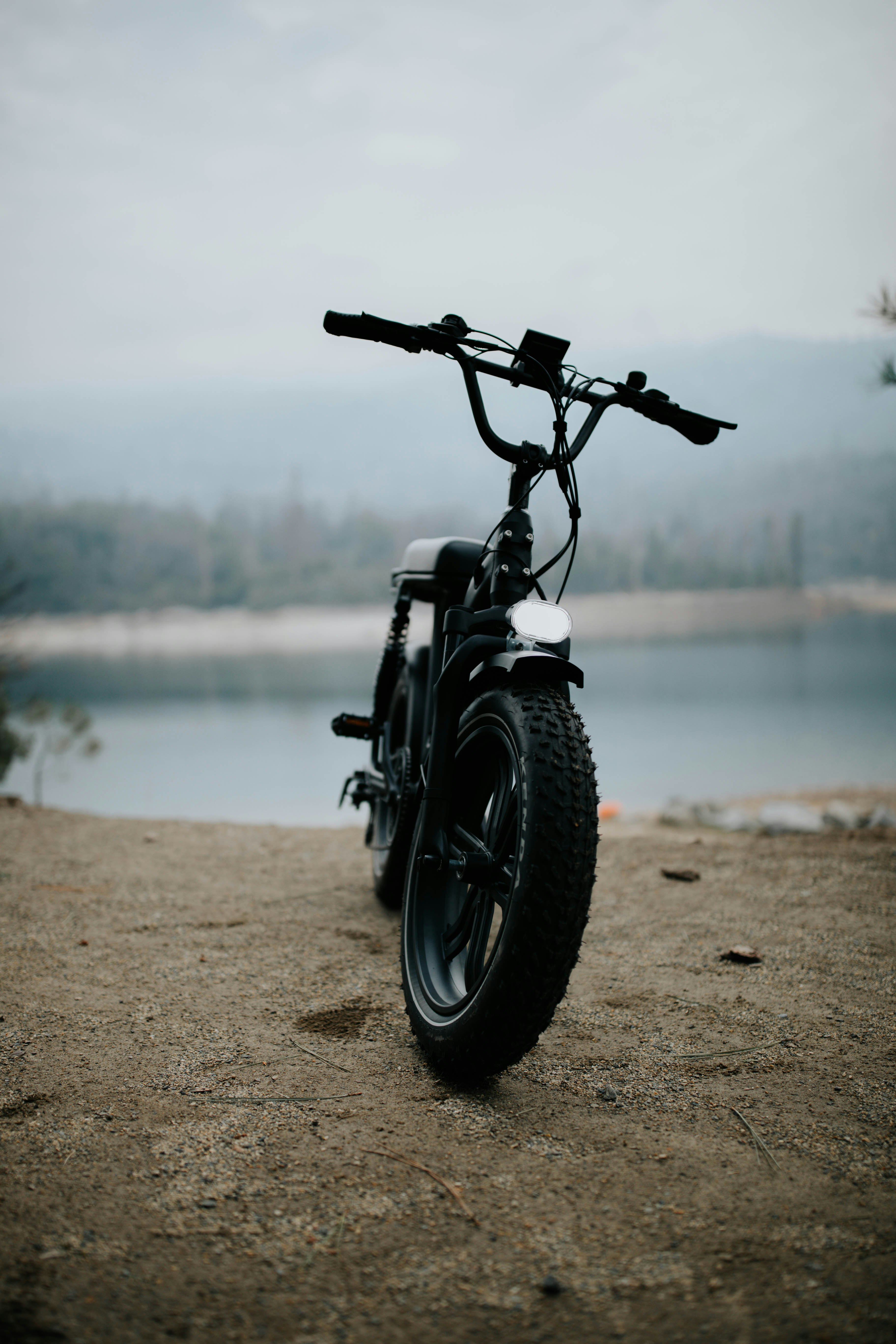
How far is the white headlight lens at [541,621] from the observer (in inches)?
86.5

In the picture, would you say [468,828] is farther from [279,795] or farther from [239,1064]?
[279,795]

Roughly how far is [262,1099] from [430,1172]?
500mm

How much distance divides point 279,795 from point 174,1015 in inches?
566

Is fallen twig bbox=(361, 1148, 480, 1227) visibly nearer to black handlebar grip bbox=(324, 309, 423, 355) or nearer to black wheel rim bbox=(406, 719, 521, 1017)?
black wheel rim bbox=(406, 719, 521, 1017)

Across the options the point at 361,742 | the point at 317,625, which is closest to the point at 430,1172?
the point at 361,742

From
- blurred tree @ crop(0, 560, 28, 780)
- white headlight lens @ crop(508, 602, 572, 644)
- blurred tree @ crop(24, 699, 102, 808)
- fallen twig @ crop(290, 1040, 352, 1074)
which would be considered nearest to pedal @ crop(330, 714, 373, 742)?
fallen twig @ crop(290, 1040, 352, 1074)

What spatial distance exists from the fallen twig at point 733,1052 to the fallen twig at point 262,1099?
2.90 feet

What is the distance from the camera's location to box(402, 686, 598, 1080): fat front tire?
1.94 metres

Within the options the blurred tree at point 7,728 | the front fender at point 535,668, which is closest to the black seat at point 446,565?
the front fender at point 535,668

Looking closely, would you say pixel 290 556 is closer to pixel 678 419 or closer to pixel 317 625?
pixel 317 625

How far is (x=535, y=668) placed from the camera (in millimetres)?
2211

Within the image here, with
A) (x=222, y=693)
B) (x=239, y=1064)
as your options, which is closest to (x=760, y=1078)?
(x=239, y=1064)

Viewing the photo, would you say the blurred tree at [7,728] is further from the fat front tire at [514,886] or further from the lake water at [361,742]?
the fat front tire at [514,886]

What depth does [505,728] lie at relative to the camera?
2.18 m
